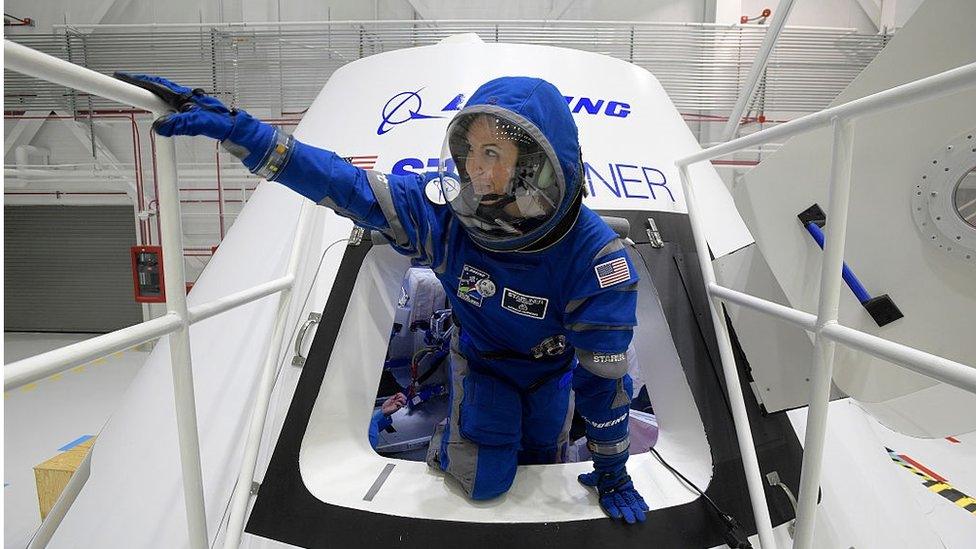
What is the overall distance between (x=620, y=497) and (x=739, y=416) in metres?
0.39

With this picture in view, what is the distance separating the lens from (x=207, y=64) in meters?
6.03

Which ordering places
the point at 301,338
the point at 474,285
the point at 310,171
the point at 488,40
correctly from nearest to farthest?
the point at 310,171 → the point at 474,285 → the point at 301,338 → the point at 488,40

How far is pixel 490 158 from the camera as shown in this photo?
1389 mm

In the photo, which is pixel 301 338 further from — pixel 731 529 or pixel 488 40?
pixel 488 40

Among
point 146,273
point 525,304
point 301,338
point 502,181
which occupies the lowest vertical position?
point 146,273

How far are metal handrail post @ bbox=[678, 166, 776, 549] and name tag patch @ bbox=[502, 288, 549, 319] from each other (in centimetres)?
55

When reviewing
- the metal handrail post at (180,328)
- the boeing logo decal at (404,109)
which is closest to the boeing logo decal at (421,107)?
the boeing logo decal at (404,109)

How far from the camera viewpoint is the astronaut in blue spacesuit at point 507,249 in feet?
4.40

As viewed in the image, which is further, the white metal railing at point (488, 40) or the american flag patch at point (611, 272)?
the white metal railing at point (488, 40)

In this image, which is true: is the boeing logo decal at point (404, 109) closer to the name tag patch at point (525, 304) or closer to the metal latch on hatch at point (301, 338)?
the metal latch on hatch at point (301, 338)

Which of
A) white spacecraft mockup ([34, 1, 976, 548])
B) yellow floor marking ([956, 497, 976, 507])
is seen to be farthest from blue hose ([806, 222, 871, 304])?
yellow floor marking ([956, 497, 976, 507])

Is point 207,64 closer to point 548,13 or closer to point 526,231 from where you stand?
point 548,13

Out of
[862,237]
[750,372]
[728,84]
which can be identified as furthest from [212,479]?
[728,84]

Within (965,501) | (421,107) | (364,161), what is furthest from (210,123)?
(965,501)
